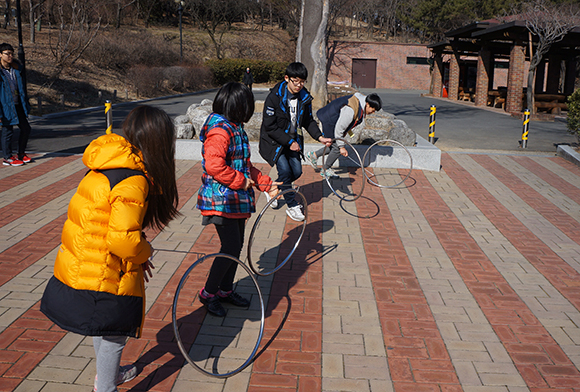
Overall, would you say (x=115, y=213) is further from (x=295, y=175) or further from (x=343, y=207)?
(x=343, y=207)

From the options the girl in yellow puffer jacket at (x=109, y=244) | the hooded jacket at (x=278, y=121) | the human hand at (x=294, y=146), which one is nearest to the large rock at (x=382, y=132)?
the hooded jacket at (x=278, y=121)

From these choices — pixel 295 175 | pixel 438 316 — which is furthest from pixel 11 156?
pixel 438 316

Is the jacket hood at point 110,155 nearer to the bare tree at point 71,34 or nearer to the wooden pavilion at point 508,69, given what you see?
the wooden pavilion at point 508,69

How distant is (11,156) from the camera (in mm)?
8945

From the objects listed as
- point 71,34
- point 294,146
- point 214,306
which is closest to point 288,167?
point 294,146

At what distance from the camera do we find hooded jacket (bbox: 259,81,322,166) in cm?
600

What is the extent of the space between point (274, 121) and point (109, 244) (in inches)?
150

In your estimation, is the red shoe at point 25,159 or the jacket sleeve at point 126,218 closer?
the jacket sleeve at point 126,218

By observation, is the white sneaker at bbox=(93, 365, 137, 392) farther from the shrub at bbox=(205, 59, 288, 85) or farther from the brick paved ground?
the shrub at bbox=(205, 59, 288, 85)

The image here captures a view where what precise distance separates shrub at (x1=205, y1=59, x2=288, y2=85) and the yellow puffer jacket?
3755 cm

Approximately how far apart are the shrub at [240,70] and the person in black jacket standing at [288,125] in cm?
3382

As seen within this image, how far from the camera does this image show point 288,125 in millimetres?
6219

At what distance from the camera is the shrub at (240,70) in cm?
3969

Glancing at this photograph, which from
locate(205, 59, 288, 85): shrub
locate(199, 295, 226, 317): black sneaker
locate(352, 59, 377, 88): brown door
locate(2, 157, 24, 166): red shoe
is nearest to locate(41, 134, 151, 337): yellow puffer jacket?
locate(199, 295, 226, 317): black sneaker
